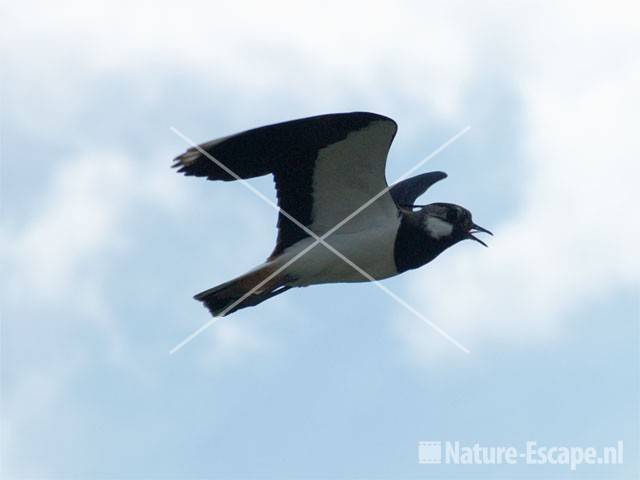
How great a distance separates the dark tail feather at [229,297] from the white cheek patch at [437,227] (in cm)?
130

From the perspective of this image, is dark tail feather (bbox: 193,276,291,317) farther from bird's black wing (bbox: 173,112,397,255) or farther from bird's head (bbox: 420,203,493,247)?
bird's head (bbox: 420,203,493,247)

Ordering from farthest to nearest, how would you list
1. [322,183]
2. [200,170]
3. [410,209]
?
[410,209] < [322,183] < [200,170]

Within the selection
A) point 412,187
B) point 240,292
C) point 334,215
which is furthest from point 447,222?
point 240,292

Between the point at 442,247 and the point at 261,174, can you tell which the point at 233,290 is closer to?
the point at 261,174

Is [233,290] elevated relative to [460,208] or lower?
lower

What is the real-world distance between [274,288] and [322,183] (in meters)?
0.88

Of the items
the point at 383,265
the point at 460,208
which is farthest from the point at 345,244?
the point at 460,208

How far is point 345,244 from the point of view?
1010 centimetres

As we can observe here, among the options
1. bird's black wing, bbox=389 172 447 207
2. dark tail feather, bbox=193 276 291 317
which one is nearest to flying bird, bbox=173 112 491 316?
dark tail feather, bbox=193 276 291 317

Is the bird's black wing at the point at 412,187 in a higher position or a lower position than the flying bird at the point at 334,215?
higher

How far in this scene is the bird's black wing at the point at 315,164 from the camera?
923 cm

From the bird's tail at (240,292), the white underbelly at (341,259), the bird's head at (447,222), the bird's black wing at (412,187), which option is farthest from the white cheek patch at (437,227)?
the bird's tail at (240,292)

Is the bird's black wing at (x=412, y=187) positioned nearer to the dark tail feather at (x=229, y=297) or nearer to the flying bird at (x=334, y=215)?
the flying bird at (x=334, y=215)

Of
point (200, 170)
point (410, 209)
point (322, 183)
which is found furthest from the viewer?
point (410, 209)
